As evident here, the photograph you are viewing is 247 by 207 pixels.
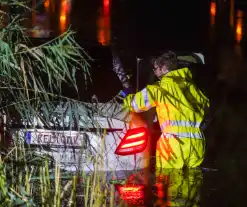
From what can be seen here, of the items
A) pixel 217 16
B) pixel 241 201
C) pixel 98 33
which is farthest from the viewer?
pixel 217 16

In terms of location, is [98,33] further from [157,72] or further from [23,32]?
[23,32]

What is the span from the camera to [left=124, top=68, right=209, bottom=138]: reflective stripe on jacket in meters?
5.05

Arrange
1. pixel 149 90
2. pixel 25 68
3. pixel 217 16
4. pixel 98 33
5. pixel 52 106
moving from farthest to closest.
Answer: pixel 217 16
pixel 98 33
pixel 149 90
pixel 52 106
pixel 25 68

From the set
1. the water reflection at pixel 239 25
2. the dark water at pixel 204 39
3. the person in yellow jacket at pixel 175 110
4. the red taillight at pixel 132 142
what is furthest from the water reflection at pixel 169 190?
the water reflection at pixel 239 25

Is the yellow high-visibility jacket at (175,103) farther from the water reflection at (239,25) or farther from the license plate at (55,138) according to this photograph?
the water reflection at (239,25)

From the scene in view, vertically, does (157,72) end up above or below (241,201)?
above

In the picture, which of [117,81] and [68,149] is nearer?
[68,149]

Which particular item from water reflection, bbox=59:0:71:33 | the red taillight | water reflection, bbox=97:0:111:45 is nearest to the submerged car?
the red taillight

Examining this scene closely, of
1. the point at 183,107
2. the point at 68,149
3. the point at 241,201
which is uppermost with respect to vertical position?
the point at 183,107

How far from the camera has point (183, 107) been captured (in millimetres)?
5242

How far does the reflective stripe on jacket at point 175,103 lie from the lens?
505cm

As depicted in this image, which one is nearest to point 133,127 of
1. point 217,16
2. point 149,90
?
point 149,90

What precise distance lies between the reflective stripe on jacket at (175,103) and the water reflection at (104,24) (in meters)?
4.56

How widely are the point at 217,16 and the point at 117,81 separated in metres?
10.2
